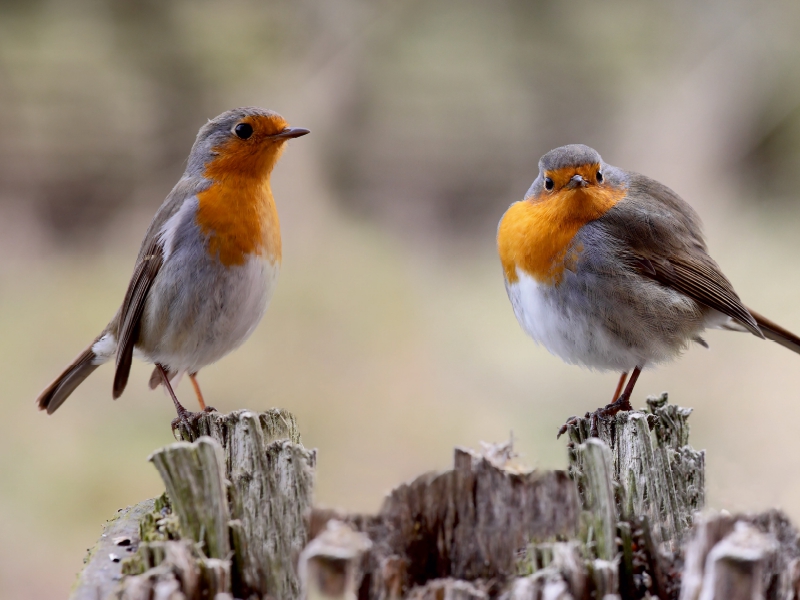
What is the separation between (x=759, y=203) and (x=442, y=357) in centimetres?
251

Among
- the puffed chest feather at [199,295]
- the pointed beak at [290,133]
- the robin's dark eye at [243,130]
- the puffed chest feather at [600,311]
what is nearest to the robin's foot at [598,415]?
the puffed chest feather at [600,311]

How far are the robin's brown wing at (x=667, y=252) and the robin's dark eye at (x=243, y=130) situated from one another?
1327mm

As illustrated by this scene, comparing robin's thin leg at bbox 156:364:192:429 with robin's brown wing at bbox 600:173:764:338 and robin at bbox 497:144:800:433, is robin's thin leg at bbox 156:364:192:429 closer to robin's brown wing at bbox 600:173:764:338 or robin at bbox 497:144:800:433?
robin at bbox 497:144:800:433

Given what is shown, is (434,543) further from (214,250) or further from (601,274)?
(214,250)

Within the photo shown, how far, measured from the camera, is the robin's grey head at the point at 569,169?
2.83 meters

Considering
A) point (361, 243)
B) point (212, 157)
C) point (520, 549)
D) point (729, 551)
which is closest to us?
point (729, 551)

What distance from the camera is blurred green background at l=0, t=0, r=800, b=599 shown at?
481cm

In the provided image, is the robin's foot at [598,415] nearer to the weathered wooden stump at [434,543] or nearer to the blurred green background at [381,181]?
the weathered wooden stump at [434,543]

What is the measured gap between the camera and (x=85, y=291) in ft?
17.4

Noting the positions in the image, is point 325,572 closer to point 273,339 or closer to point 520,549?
point 520,549

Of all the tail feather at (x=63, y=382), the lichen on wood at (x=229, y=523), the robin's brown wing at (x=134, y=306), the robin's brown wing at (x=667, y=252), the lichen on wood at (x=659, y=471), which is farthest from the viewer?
the tail feather at (x=63, y=382)

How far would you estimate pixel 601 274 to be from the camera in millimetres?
2930

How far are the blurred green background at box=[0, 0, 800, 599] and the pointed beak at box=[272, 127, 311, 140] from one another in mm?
1960

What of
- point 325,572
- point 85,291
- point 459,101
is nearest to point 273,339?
point 85,291
